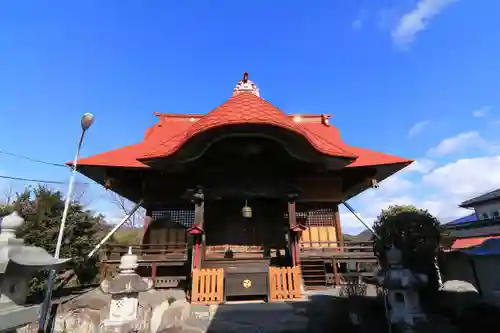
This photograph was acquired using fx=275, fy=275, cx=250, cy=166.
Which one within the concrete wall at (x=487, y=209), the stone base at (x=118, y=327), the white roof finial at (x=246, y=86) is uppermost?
the white roof finial at (x=246, y=86)

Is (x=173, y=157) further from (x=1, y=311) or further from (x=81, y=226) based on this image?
(x=1, y=311)

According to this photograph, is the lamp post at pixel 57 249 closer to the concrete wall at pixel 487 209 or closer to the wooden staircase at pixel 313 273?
the wooden staircase at pixel 313 273

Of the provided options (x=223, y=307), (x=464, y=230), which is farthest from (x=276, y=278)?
(x=464, y=230)

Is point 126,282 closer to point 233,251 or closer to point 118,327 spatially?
point 118,327

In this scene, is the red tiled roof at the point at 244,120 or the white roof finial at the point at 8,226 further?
the red tiled roof at the point at 244,120

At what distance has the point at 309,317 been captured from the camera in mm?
6078

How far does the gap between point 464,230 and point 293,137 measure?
42.4 feet

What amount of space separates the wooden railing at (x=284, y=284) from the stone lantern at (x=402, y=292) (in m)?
2.72

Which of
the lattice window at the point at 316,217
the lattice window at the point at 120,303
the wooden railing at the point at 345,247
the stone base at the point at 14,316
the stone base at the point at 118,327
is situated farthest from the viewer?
the lattice window at the point at 316,217

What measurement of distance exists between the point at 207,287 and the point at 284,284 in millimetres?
2150

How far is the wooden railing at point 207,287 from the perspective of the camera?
754 centimetres

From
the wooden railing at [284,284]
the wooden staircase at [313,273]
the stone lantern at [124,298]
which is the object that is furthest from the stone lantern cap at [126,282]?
the wooden staircase at [313,273]

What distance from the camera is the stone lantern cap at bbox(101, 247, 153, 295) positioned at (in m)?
5.16

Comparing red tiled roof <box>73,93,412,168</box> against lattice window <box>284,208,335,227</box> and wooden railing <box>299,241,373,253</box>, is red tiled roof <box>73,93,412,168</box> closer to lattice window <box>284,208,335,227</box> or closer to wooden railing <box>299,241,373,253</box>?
lattice window <box>284,208,335,227</box>
